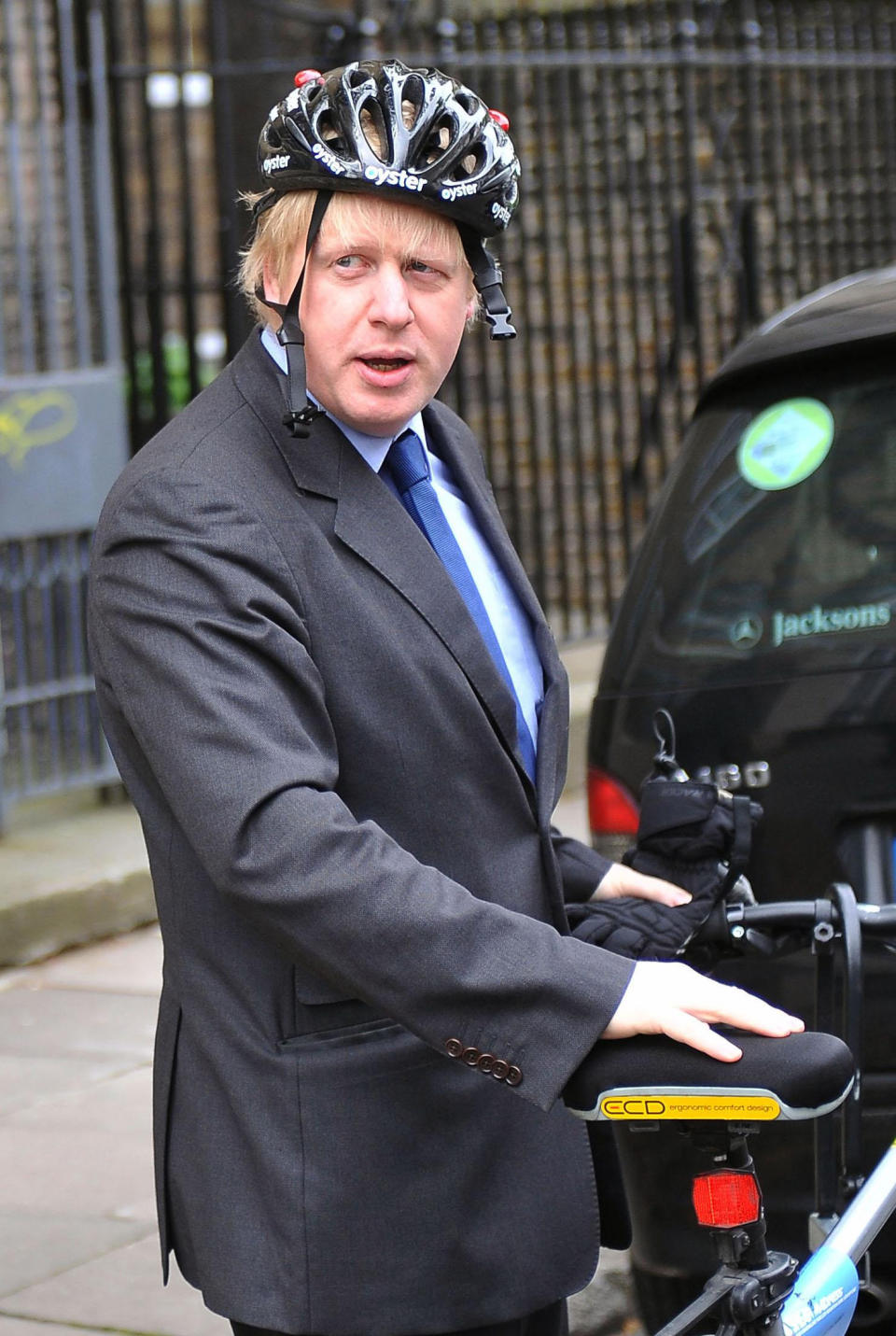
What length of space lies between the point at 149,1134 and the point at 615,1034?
3067 millimetres

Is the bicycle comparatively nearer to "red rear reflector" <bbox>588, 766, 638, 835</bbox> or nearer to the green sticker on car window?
"red rear reflector" <bbox>588, 766, 638, 835</bbox>

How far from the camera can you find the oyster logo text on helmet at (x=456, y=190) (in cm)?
211

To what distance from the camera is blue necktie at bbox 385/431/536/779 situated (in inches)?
88.2

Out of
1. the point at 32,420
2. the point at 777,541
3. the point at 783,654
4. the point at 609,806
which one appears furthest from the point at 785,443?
the point at 32,420

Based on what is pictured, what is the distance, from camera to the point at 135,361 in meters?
7.39

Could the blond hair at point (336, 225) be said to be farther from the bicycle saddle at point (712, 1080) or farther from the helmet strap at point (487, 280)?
the bicycle saddle at point (712, 1080)

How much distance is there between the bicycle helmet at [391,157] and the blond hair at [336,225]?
11mm

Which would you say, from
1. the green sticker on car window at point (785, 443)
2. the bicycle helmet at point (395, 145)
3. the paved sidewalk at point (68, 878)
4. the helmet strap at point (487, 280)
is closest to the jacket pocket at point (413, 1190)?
the helmet strap at point (487, 280)

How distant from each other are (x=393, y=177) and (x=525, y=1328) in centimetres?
131

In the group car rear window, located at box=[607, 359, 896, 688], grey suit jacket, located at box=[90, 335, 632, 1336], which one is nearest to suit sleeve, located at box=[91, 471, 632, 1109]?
grey suit jacket, located at box=[90, 335, 632, 1336]

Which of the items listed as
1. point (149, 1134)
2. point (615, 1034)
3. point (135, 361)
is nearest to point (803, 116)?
point (135, 361)

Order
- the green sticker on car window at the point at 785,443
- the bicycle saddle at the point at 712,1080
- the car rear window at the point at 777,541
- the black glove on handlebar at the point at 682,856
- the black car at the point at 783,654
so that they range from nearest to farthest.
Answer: the bicycle saddle at the point at 712,1080
the black glove on handlebar at the point at 682,856
the black car at the point at 783,654
the car rear window at the point at 777,541
the green sticker on car window at the point at 785,443

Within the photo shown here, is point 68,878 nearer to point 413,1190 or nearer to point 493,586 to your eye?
point 493,586

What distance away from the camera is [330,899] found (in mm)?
1863
